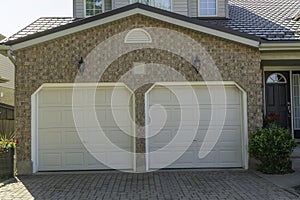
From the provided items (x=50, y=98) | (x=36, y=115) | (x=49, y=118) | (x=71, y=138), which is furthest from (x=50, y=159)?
(x=50, y=98)

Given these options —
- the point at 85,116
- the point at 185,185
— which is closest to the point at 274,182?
the point at 185,185

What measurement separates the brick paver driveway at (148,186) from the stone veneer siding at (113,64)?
3.83ft

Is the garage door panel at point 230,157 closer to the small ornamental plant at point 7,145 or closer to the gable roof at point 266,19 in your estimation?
the gable roof at point 266,19

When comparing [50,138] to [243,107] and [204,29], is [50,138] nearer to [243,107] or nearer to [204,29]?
[204,29]

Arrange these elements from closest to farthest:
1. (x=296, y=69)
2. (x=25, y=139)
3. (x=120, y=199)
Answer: (x=120, y=199) → (x=25, y=139) → (x=296, y=69)

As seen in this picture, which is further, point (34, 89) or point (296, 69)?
point (296, 69)

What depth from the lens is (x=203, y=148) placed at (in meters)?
10.3

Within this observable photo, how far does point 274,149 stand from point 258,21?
18.5ft

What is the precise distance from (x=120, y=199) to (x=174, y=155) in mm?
3485

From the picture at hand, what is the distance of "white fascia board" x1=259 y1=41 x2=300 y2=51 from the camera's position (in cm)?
1012

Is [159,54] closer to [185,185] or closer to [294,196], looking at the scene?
[185,185]

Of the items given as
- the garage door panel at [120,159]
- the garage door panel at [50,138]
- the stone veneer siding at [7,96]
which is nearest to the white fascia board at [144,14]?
the garage door panel at [50,138]

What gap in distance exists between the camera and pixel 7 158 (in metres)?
9.35

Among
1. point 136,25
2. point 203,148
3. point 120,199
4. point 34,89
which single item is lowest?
point 120,199
